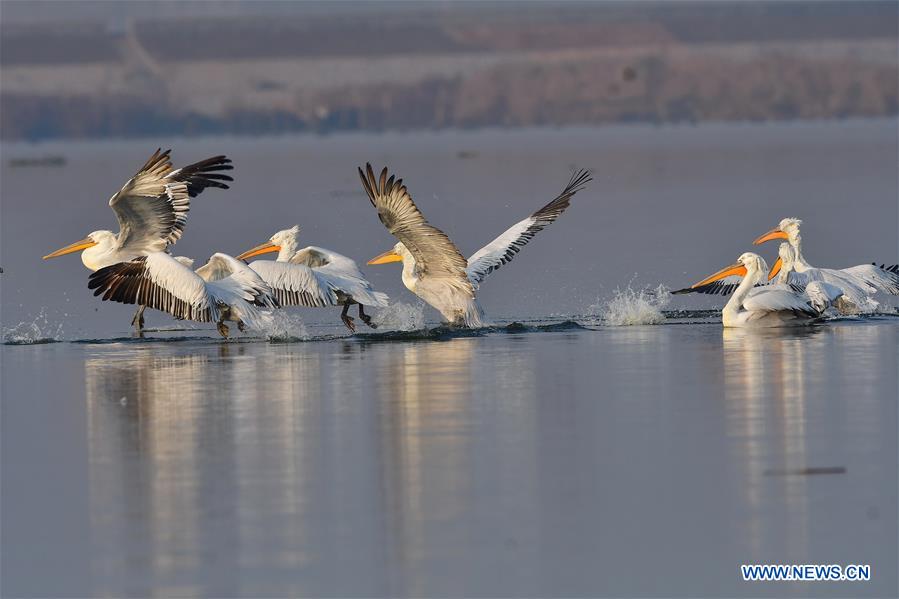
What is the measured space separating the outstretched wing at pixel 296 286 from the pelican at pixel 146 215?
2.32 feet

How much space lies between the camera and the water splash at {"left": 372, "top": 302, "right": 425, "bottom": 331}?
1374cm

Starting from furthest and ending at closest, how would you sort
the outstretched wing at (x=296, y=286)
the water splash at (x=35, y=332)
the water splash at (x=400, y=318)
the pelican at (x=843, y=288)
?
the water splash at (x=400, y=318) → the pelican at (x=843, y=288) → the outstretched wing at (x=296, y=286) → the water splash at (x=35, y=332)

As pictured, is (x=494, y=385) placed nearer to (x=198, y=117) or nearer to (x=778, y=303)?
(x=778, y=303)

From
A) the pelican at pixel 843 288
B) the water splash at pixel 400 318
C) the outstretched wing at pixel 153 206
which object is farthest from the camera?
the water splash at pixel 400 318

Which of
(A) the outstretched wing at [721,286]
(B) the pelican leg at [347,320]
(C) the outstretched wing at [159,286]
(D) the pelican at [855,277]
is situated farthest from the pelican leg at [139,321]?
(D) the pelican at [855,277]

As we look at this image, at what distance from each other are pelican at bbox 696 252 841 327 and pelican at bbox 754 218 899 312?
23 centimetres

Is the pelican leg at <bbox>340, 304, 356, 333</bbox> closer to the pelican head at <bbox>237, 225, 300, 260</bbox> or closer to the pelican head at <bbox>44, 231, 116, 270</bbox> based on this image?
the pelican head at <bbox>237, 225, 300, 260</bbox>

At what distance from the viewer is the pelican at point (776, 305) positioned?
12914 millimetres

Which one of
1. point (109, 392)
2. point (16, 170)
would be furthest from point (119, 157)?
point (109, 392)

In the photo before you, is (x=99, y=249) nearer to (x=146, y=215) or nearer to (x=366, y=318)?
(x=146, y=215)

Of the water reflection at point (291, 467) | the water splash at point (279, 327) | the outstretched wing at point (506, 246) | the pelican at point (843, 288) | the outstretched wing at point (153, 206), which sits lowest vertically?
the water reflection at point (291, 467)

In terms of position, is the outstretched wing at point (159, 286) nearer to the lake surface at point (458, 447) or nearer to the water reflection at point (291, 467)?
the lake surface at point (458, 447)

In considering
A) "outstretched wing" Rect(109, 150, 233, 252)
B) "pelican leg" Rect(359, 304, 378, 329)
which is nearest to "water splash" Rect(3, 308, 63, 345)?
"outstretched wing" Rect(109, 150, 233, 252)

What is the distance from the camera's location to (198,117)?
6606 cm
